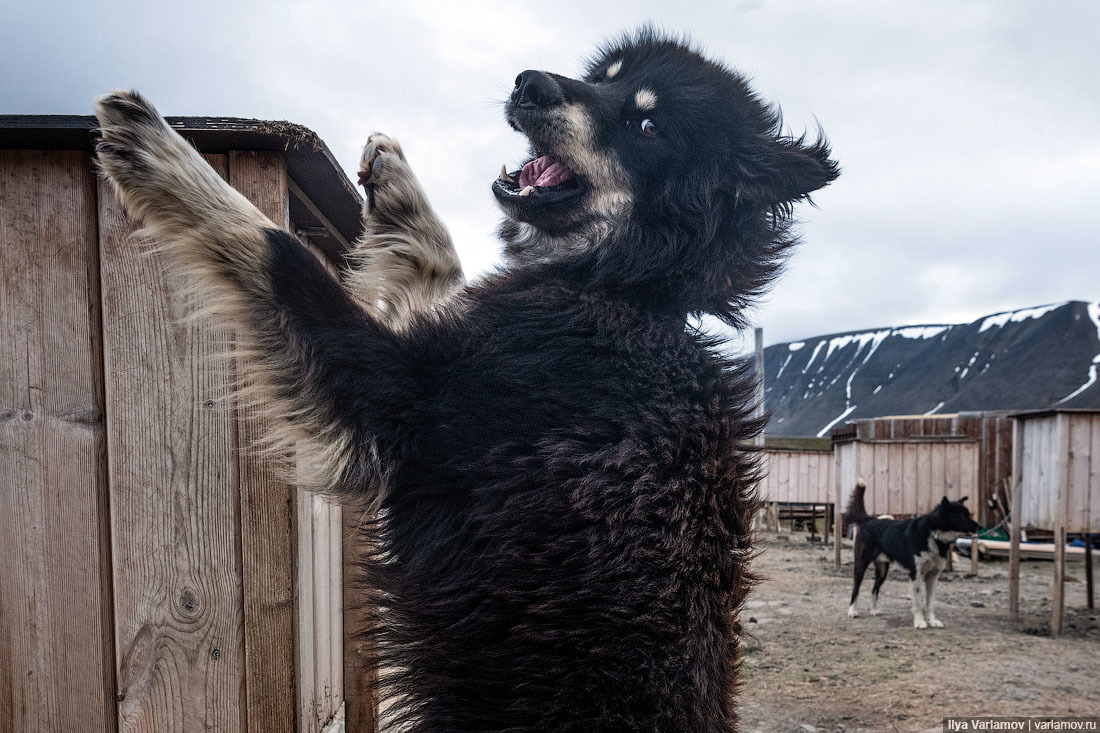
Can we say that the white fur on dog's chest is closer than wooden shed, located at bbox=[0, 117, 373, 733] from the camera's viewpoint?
No

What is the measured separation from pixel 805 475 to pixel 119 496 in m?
19.9

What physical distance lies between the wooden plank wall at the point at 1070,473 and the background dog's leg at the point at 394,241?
29.9ft

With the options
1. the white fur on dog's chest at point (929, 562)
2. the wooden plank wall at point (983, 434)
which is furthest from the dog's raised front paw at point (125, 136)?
the wooden plank wall at point (983, 434)

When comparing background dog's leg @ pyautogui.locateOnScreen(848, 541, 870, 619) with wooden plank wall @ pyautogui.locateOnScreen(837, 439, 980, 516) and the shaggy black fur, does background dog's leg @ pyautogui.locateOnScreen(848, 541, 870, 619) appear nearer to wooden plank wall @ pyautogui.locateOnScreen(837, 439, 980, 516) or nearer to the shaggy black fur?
wooden plank wall @ pyautogui.locateOnScreen(837, 439, 980, 516)

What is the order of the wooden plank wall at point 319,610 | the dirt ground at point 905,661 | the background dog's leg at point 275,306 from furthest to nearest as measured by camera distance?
the dirt ground at point 905,661 < the wooden plank wall at point 319,610 < the background dog's leg at point 275,306

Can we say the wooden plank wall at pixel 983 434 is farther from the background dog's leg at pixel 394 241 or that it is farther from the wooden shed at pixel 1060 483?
the background dog's leg at pixel 394 241

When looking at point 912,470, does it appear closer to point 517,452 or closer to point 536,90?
point 536,90

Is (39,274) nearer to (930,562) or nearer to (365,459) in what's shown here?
(365,459)

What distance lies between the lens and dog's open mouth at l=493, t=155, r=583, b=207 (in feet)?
7.94

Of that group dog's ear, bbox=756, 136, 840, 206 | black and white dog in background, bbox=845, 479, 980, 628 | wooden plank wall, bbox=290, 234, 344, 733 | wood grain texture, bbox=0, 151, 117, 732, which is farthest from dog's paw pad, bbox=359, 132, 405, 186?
black and white dog in background, bbox=845, 479, 980, 628

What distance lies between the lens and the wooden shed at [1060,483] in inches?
349

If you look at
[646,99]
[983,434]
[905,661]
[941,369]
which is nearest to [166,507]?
[646,99]

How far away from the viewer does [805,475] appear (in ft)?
65.8

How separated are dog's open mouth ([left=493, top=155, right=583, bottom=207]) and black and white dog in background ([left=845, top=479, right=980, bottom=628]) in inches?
378
